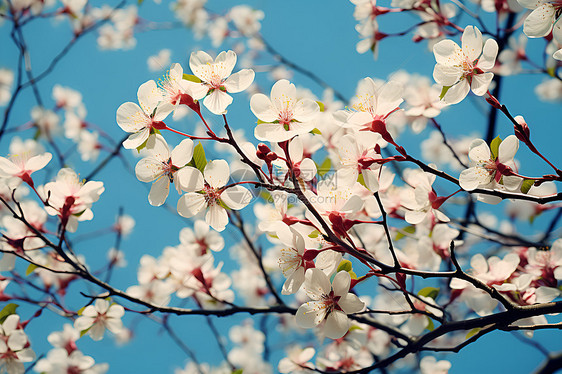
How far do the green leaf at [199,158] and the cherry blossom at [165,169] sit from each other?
30 mm

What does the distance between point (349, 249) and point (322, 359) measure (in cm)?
86

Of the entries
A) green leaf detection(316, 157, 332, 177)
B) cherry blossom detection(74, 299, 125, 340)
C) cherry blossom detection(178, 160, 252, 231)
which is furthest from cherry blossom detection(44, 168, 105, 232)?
green leaf detection(316, 157, 332, 177)

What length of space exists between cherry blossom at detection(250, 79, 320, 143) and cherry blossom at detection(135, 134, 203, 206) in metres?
0.19

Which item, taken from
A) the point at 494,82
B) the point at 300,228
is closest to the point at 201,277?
the point at 300,228

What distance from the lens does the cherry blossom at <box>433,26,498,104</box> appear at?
953 mm

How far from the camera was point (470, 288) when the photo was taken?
55.0 inches

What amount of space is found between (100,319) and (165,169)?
756 mm

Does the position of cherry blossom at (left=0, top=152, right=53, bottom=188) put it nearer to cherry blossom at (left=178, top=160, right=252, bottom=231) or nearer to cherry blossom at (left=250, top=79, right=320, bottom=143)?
cherry blossom at (left=178, top=160, right=252, bottom=231)

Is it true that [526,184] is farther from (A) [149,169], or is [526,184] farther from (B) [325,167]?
(A) [149,169]

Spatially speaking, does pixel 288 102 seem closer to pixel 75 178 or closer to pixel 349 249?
pixel 349 249

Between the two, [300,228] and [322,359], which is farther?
[322,359]

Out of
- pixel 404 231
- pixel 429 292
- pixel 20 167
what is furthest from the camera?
pixel 404 231

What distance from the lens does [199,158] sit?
37.2 inches

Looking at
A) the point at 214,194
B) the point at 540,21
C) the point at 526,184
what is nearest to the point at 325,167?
the point at 214,194
